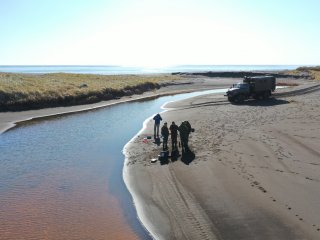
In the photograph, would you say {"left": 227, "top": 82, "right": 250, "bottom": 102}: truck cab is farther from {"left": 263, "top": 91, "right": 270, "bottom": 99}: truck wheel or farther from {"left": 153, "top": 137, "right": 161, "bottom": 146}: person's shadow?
{"left": 153, "top": 137, "right": 161, "bottom": 146}: person's shadow

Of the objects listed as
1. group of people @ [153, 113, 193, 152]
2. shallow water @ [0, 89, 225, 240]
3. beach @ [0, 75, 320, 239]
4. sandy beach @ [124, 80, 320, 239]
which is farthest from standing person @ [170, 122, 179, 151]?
shallow water @ [0, 89, 225, 240]

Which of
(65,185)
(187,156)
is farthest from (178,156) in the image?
(65,185)

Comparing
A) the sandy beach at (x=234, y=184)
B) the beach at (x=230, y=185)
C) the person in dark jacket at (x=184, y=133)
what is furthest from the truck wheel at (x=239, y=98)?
the person in dark jacket at (x=184, y=133)

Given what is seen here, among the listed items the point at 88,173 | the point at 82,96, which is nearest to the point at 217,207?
the point at 88,173

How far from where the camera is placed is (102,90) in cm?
5294

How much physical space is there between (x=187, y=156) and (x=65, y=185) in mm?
5938

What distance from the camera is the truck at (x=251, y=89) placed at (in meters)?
41.9

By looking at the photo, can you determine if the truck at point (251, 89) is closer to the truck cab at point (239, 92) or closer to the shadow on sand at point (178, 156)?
the truck cab at point (239, 92)

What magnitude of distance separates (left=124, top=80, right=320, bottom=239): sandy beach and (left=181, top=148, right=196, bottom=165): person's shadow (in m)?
0.08

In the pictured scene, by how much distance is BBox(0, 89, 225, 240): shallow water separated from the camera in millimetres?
12344

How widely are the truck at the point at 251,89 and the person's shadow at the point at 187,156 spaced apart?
2269cm

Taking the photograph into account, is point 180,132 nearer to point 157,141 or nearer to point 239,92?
point 157,141

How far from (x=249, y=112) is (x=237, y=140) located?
40.4ft

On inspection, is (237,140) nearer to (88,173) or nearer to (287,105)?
(88,173)
